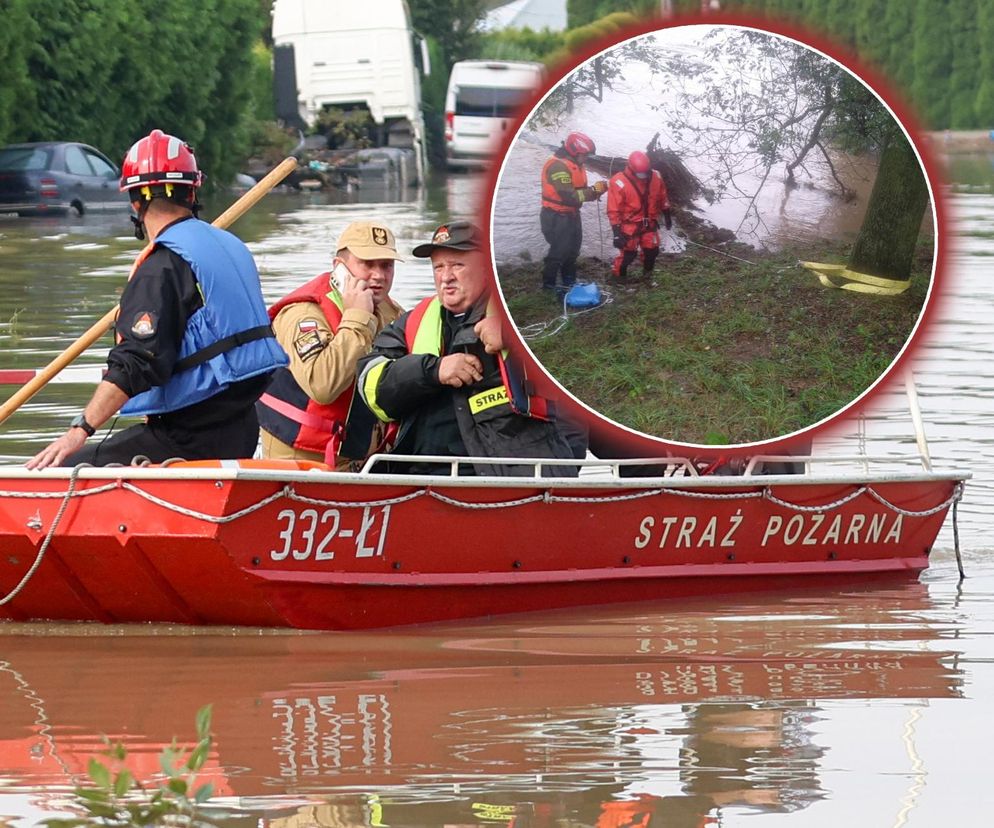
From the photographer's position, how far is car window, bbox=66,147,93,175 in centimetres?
3306

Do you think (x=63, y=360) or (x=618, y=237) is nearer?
(x=618, y=237)

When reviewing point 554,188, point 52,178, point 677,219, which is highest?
point 554,188

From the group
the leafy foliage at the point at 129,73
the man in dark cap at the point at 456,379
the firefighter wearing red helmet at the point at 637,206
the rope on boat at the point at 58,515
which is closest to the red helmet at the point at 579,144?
the firefighter wearing red helmet at the point at 637,206

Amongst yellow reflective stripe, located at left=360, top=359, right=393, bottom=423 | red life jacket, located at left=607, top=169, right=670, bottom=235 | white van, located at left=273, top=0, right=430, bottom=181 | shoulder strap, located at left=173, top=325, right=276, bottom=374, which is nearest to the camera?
red life jacket, located at left=607, top=169, right=670, bottom=235

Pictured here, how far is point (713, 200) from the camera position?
25.3 feet

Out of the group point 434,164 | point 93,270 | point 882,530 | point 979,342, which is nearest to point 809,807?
point 882,530

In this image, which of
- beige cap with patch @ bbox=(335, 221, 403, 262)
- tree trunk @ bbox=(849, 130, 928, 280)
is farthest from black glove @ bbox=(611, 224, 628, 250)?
beige cap with patch @ bbox=(335, 221, 403, 262)

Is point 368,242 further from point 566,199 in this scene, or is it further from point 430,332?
point 566,199

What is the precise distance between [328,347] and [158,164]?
1036mm

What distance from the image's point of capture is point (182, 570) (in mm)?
7895

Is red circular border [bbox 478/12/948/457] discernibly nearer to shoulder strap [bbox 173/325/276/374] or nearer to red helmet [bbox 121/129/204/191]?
shoulder strap [bbox 173/325/276/374]

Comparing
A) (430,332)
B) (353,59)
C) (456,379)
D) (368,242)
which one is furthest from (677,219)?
(353,59)

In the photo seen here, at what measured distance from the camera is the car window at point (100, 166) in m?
33.6

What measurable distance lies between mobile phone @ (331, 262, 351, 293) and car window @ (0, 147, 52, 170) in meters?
25.3
